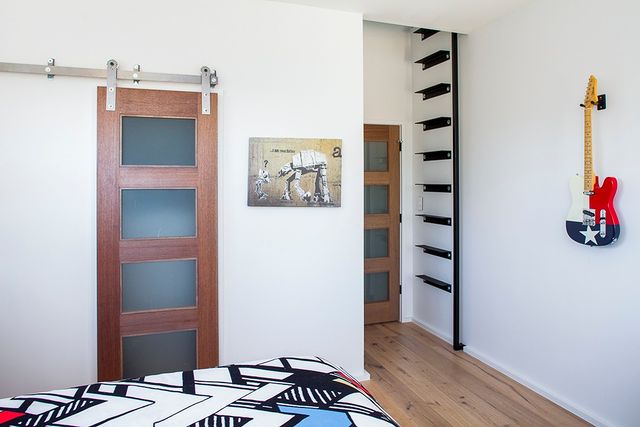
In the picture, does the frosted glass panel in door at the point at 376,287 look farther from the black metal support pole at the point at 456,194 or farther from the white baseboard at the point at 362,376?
the white baseboard at the point at 362,376

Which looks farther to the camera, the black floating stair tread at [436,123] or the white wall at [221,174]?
the black floating stair tread at [436,123]

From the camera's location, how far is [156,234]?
274 cm

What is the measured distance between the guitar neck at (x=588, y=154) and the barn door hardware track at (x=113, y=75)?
2.25m

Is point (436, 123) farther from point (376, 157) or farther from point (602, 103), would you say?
point (602, 103)

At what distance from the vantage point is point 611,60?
8.09ft

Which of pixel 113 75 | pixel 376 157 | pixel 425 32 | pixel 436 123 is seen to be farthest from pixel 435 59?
pixel 113 75

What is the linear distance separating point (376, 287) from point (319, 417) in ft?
10.7

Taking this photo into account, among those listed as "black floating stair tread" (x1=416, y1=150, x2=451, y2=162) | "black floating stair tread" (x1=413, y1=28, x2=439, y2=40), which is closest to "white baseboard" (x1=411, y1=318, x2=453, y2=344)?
"black floating stair tread" (x1=416, y1=150, x2=451, y2=162)

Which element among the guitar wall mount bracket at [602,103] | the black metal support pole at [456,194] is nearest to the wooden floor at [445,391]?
the black metal support pole at [456,194]

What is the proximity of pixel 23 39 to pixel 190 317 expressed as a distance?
1918 millimetres

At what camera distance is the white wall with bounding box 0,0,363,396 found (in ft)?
8.28

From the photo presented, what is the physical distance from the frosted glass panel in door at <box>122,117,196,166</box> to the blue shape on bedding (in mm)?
1819

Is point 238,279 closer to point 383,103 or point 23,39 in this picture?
point 23,39

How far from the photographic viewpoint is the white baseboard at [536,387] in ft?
8.48
